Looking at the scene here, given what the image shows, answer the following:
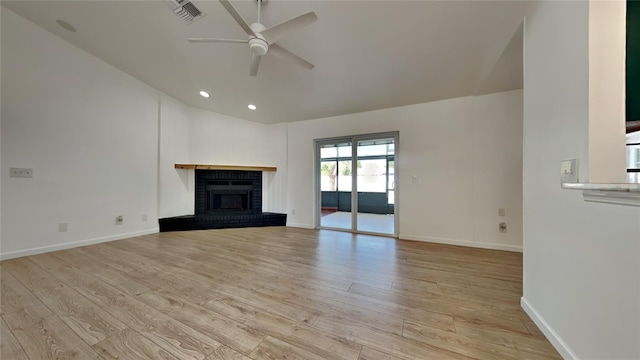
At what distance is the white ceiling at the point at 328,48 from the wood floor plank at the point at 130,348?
3.11 m

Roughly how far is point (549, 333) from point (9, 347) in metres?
3.52

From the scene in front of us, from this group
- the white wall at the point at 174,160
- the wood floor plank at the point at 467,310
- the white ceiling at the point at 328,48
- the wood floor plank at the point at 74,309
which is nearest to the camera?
the wood floor plank at the point at 74,309

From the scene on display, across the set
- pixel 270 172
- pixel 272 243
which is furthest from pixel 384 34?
pixel 270 172

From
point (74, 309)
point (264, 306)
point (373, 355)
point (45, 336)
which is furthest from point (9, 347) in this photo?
point (373, 355)

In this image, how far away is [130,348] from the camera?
1266 mm

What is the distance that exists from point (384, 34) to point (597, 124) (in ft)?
6.62

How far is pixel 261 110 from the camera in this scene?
4.56m

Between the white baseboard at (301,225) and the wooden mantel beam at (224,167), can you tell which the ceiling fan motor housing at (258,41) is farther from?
the white baseboard at (301,225)

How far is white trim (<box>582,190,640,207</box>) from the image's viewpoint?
83 centimetres

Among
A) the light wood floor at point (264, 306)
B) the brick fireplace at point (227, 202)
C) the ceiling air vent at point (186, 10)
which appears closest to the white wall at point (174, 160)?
the brick fireplace at point (227, 202)

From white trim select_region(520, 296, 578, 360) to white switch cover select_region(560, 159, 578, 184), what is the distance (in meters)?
0.99

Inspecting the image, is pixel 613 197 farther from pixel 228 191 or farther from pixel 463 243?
pixel 228 191

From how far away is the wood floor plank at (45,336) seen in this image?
1.22 m

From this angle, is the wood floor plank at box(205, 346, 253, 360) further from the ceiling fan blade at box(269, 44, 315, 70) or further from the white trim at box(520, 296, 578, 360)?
the ceiling fan blade at box(269, 44, 315, 70)
